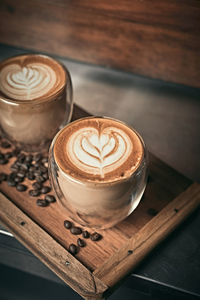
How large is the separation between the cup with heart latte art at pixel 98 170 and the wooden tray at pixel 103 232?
0.17 feet

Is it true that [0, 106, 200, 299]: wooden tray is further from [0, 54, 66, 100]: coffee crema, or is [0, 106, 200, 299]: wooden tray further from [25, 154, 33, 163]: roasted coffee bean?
[0, 54, 66, 100]: coffee crema

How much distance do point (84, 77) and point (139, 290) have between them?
880mm

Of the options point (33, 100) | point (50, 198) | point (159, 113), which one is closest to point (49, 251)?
point (50, 198)

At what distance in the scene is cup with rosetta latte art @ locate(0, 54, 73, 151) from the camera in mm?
1165

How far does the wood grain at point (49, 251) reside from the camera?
99 centimetres

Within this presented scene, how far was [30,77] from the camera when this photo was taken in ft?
4.02

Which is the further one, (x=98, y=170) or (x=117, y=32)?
(x=117, y=32)

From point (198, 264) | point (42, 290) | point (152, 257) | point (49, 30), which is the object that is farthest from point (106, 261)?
point (49, 30)

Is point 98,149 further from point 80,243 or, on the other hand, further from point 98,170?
point 80,243

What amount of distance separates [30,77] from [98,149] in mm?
339

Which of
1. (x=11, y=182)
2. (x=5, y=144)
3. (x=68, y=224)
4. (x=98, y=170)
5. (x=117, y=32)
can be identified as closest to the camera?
(x=98, y=170)

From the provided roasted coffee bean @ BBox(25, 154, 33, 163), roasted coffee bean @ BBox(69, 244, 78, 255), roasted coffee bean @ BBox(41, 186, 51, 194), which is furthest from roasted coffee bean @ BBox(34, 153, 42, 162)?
roasted coffee bean @ BBox(69, 244, 78, 255)

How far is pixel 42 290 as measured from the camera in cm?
134

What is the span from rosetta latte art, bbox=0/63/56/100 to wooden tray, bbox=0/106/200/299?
0.82 feet
